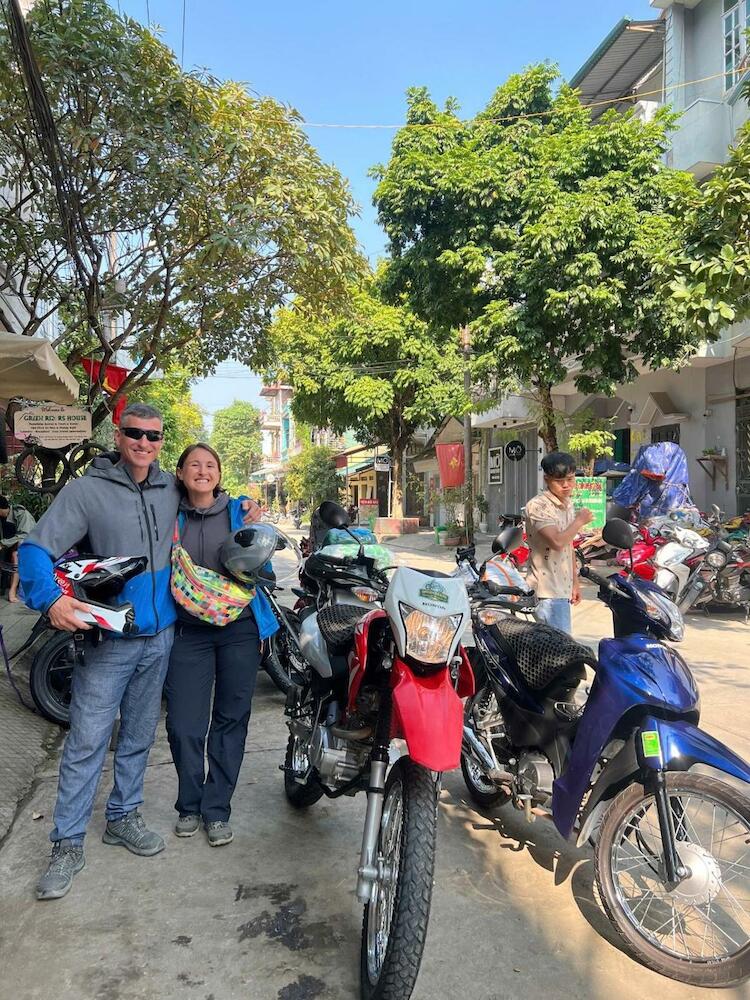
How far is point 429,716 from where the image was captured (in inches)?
74.6

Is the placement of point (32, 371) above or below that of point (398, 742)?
above

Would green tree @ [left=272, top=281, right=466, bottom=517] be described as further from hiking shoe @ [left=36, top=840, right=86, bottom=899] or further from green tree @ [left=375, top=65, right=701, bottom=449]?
hiking shoe @ [left=36, top=840, right=86, bottom=899]

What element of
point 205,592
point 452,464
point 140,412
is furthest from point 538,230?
point 452,464

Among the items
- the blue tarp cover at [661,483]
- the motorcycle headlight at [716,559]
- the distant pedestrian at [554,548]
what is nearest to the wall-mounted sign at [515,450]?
the blue tarp cover at [661,483]

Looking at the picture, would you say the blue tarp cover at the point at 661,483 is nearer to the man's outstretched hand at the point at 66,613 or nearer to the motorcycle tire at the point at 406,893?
the motorcycle tire at the point at 406,893

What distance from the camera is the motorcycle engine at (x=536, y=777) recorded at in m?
2.51

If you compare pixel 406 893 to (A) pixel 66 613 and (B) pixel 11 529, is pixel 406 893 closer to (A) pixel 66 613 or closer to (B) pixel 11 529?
(A) pixel 66 613

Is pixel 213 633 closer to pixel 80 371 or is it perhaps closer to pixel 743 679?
pixel 743 679

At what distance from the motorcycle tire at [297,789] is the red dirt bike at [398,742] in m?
0.50

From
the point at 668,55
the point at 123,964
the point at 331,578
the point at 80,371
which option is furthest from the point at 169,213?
the point at 668,55

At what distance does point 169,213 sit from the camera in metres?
7.39

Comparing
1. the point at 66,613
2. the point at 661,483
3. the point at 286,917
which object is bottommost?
the point at 286,917

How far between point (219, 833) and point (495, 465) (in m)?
19.4

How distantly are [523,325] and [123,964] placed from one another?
880cm
